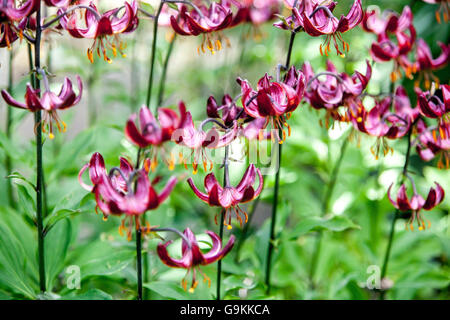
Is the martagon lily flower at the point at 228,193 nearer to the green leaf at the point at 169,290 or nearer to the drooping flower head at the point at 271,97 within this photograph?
the drooping flower head at the point at 271,97

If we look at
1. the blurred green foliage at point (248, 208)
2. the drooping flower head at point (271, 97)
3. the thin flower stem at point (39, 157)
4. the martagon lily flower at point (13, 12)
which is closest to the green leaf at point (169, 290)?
the blurred green foliage at point (248, 208)

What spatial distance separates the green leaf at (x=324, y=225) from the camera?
3.52ft

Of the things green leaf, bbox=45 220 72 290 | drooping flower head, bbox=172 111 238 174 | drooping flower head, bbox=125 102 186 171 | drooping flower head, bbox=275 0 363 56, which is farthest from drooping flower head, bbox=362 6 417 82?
green leaf, bbox=45 220 72 290

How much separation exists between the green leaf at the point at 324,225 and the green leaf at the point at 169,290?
301 mm

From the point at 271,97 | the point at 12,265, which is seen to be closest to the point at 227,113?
the point at 271,97

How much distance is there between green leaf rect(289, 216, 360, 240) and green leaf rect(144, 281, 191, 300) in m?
0.30

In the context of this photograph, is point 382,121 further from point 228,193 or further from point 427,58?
point 228,193

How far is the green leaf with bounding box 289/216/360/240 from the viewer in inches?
42.3

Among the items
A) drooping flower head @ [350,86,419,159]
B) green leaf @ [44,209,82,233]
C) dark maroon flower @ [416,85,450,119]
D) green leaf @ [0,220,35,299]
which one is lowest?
green leaf @ [0,220,35,299]

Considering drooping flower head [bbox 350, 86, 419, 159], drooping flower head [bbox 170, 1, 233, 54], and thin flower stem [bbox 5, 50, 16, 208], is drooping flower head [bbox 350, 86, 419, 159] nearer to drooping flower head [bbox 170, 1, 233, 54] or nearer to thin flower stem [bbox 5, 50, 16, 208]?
drooping flower head [bbox 170, 1, 233, 54]

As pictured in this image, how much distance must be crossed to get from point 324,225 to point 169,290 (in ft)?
1.33

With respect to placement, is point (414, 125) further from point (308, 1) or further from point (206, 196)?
point (206, 196)
